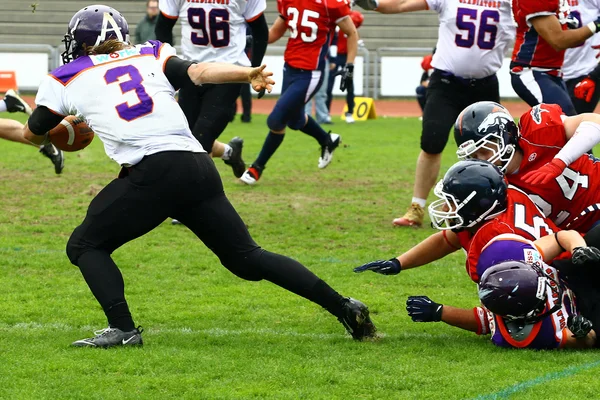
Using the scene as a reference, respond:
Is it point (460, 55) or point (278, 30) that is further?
point (278, 30)

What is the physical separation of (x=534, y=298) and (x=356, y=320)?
89 cm

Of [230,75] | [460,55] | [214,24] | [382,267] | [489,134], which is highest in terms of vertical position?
[230,75]

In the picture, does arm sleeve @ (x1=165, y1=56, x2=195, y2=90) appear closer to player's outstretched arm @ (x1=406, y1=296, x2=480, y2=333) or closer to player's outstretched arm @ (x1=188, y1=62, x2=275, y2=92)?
player's outstretched arm @ (x1=188, y1=62, x2=275, y2=92)

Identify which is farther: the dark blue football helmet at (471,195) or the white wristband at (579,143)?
the white wristband at (579,143)

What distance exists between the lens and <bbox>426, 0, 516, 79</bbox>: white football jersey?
767 cm

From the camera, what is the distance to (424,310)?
4695mm

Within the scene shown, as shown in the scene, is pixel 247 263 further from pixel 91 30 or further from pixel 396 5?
pixel 396 5

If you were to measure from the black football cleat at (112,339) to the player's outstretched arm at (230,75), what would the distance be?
4.10ft

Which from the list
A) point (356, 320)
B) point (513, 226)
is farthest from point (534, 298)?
point (356, 320)

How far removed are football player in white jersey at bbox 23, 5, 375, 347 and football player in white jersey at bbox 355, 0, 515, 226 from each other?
320cm

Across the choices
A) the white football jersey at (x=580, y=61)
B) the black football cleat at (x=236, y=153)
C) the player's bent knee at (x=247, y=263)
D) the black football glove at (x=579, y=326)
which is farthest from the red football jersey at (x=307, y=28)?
the black football glove at (x=579, y=326)

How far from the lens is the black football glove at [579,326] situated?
4418mm

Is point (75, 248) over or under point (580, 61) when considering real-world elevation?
over

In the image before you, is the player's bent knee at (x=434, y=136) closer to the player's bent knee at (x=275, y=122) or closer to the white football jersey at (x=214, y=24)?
the white football jersey at (x=214, y=24)
